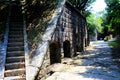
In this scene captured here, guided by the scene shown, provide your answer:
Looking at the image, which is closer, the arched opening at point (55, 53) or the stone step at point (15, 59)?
the stone step at point (15, 59)

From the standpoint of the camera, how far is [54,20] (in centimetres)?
895

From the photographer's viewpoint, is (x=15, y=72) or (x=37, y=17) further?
(x=37, y=17)

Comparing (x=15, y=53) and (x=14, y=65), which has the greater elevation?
(x=15, y=53)

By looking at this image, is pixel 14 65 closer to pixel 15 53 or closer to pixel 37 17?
pixel 15 53

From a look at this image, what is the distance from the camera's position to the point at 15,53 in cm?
708

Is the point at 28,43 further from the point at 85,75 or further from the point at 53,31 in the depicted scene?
the point at 85,75

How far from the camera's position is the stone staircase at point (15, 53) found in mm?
6114

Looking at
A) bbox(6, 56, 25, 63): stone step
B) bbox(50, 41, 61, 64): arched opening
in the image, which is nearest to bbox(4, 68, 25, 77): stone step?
bbox(6, 56, 25, 63): stone step

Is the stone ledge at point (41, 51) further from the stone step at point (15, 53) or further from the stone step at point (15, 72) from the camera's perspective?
the stone step at point (15, 53)

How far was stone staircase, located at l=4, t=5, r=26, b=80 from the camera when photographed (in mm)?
6114

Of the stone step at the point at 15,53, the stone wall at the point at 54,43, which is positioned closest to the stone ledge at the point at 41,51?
the stone wall at the point at 54,43

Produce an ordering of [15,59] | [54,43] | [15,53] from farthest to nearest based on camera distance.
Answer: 1. [54,43]
2. [15,53]
3. [15,59]

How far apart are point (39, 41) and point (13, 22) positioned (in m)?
2.49

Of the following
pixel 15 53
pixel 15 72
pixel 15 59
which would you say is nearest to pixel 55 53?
pixel 15 53
